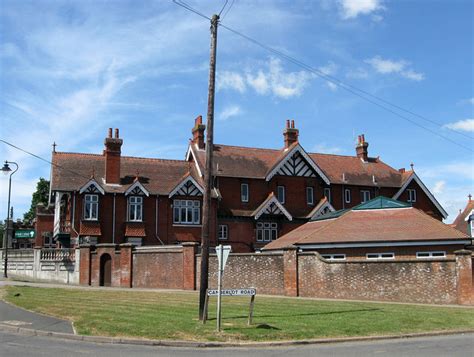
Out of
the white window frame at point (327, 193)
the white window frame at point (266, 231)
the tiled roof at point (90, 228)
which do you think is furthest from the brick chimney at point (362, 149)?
the tiled roof at point (90, 228)

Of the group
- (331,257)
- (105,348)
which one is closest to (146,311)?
(105,348)

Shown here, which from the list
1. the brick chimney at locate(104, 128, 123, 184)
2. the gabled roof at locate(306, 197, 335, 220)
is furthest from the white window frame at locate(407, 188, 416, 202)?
the brick chimney at locate(104, 128, 123, 184)

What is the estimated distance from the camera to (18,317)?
51.6ft

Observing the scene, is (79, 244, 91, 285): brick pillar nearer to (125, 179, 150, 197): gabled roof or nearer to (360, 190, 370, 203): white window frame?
(125, 179, 150, 197): gabled roof

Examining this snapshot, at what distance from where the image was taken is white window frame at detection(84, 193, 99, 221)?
1580 inches

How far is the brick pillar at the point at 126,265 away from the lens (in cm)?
3120

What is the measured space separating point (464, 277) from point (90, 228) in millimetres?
26299

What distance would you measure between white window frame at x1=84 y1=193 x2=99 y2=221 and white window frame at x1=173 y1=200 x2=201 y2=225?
5.92 meters

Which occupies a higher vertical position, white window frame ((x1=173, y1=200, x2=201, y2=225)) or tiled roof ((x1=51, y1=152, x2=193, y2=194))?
tiled roof ((x1=51, y1=152, x2=193, y2=194))

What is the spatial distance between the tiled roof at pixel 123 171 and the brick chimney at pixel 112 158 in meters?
0.63

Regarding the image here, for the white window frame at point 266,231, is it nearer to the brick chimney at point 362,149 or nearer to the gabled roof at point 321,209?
the gabled roof at point 321,209

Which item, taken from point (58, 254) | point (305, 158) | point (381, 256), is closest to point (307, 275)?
point (381, 256)

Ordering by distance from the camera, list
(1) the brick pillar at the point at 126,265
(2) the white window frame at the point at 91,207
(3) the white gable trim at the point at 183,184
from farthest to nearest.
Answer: (3) the white gable trim at the point at 183,184 < (2) the white window frame at the point at 91,207 < (1) the brick pillar at the point at 126,265

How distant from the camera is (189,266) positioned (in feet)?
94.7
